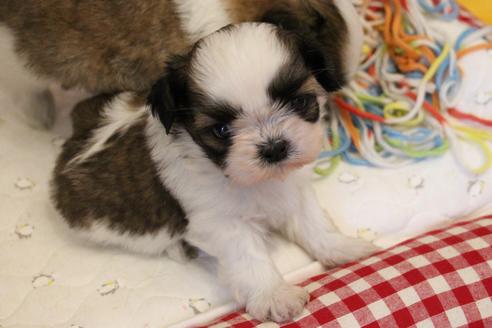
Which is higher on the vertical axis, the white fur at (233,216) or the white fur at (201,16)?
the white fur at (201,16)

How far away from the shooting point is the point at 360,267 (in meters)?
1.88

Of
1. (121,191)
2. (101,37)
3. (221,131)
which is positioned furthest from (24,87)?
(221,131)

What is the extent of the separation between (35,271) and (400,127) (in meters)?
1.59

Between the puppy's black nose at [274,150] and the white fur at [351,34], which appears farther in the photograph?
the white fur at [351,34]

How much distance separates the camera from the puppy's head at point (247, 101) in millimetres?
1525

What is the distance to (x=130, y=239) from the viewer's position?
81.9 inches

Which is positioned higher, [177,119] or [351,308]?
[177,119]

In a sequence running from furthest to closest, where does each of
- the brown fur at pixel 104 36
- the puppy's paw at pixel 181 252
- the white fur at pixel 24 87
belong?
the white fur at pixel 24 87 < the brown fur at pixel 104 36 < the puppy's paw at pixel 181 252

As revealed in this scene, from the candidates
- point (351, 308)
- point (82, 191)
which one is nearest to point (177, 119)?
point (82, 191)

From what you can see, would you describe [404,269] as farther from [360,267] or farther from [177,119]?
[177,119]

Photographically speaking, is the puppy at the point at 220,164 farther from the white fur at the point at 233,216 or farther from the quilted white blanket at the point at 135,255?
the quilted white blanket at the point at 135,255

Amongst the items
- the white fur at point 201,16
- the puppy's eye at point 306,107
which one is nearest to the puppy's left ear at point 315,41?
the puppy's eye at point 306,107

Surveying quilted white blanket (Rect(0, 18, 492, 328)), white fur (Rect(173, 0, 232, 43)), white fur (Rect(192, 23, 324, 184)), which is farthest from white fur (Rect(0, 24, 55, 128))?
white fur (Rect(192, 23, 324, 184))

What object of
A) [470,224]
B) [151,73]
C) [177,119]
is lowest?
[470,224]
